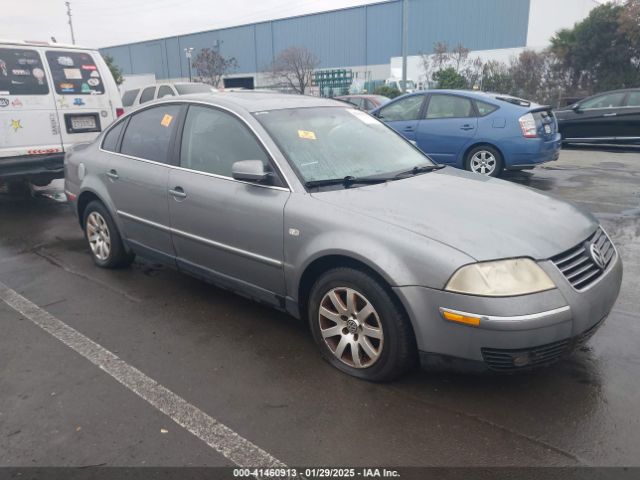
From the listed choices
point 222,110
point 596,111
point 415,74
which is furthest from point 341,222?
point 415,74

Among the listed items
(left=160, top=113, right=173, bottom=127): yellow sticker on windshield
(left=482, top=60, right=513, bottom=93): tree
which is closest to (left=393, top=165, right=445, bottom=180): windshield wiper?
(left=160, top=113, right=173, bottom=127): yellow sticker on windshield

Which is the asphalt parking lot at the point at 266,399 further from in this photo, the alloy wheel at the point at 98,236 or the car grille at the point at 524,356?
the alloy wheel at the point at 98,236

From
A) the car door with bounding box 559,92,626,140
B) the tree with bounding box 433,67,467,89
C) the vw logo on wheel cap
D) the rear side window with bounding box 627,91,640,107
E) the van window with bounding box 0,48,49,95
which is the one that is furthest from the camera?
the tree with bounding box 433,67,467,89

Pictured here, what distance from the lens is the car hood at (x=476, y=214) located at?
2.76 meters

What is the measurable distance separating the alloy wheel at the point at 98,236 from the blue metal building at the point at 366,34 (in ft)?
150

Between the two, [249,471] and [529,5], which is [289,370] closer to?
[249,471]

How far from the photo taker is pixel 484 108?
28.2 feet

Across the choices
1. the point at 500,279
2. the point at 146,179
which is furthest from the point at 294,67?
the point at 500,279

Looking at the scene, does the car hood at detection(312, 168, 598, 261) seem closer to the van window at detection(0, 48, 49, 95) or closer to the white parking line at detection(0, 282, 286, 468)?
the white parking line at detection(0, 282, 286, 468)

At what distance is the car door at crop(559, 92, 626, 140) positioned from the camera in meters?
12.4

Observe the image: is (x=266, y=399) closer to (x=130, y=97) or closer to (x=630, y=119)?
(x=630, y=119)

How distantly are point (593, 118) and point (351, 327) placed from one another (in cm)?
1210

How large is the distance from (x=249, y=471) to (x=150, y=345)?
1465mm

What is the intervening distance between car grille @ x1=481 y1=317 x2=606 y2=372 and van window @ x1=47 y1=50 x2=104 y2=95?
697cm
